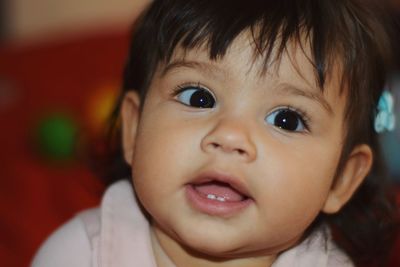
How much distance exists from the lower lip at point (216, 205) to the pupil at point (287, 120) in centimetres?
12

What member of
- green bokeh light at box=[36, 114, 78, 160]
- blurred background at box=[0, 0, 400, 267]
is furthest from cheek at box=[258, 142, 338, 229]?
green bokeh light at box=[36, 114, 78, 160]

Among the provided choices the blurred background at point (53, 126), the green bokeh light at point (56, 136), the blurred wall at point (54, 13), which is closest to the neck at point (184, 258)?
the blurred background at point (53, 126)

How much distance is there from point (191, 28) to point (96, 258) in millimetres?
402

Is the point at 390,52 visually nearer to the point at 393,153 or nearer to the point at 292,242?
the point at 292,242

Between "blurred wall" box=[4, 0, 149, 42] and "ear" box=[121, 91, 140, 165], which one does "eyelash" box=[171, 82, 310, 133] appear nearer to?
"ear" box=[121, 91, 140, 165]

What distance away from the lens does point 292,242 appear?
3.64 ft

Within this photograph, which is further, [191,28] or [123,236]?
[123,236]

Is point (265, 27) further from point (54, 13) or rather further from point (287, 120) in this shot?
point (54, 13)

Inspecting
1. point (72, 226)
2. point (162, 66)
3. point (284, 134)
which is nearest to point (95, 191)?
point (72, 226)

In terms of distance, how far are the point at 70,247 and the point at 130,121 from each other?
238 millimetres

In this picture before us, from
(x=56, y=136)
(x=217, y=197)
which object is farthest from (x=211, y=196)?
(x=56, y=136)

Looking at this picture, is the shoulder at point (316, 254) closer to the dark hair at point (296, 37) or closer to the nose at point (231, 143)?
the dark hair at point (296, 37)

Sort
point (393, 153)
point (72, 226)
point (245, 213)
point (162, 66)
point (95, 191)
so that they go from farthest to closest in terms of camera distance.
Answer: point (393, 153) < point (95, 191) < point (72, 226) < point (162, 66) < point (245, 213)

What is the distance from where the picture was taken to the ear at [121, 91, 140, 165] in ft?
3.84
